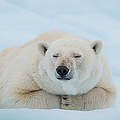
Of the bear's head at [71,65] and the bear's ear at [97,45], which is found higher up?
the bear's ear at [97,45]

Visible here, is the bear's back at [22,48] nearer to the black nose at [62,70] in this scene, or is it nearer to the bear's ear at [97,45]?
the bear's ear at [97,45]

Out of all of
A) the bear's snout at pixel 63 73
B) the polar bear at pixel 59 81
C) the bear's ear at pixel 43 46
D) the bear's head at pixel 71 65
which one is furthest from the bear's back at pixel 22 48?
the bear's snout at pixel 63 73

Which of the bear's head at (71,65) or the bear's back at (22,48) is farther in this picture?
the bear's back at (22,48)

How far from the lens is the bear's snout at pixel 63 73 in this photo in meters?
Result: 5.12

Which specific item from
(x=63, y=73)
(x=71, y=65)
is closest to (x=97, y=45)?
(x=71, y=65)

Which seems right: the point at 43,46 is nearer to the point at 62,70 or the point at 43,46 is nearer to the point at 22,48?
the point at 62,70

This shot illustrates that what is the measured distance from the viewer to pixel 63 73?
204 inches

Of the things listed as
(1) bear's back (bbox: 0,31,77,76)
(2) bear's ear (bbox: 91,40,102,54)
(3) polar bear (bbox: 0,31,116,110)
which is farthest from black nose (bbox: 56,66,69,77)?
(1) bear's back (bbox: 0,31,77,76)

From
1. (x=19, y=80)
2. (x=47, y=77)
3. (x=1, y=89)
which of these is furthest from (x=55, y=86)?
(x=1, y=89)

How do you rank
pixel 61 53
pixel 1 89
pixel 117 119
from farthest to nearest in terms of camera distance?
pixel 1 89, pixel 61 53, pixel 117 119

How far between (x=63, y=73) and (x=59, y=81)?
1.76 ft

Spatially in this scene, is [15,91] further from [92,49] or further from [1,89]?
[92,49]

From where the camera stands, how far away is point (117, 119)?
11.0ft

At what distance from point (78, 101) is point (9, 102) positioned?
1222 millimetres
